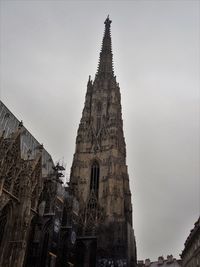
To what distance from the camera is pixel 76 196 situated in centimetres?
4666

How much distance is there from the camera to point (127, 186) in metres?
50.2

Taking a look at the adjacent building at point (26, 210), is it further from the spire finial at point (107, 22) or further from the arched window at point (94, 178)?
the spire finial at point (107, 22)

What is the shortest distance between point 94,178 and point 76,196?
13.0 ft

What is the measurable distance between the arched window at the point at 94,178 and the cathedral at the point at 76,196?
0.15m

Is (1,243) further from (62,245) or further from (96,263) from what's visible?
(96,263)

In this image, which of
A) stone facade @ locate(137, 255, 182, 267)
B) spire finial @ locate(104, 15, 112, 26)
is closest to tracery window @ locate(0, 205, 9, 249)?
stone facade @ locate(137, 255, 182, 267)

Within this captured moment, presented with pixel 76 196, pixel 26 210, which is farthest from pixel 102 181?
pixel 26 210

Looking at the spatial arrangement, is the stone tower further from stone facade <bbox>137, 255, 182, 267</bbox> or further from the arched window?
stone facade <bbox>137, 255, 182, 267</bbox>

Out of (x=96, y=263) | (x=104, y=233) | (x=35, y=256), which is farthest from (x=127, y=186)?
(x=35, y=256)

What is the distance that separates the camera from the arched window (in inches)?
1874

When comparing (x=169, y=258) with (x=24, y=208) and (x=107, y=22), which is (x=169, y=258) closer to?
(x=24, y=208)

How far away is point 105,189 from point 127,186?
225 inches

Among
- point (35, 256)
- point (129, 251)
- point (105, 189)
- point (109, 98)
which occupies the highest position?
point (109, 98)

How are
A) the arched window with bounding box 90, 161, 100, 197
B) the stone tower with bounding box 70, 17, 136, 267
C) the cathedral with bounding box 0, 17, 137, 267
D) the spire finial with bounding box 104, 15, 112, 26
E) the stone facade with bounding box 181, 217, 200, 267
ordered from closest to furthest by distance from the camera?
1. the cathedral with bounding box 0, 17, 137, 267
2. the stone facade with bounding box 181, 217, 200, 267
3. the stone tower with bounding box 70, 17, 136, 267
4. the arched window with bounding box 90, 161, 100, 197
5. the spire finial with bounding box 104, 15, 112, 26
